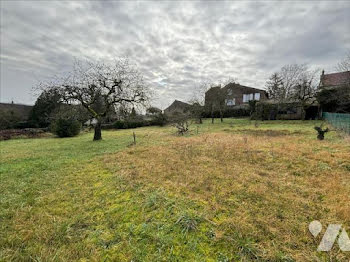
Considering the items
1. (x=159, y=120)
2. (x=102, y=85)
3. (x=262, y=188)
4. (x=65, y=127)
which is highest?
(x=102, y=85)

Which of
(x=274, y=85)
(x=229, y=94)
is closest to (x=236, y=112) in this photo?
(x=229, y=94)

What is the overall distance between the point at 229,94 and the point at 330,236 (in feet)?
77.5

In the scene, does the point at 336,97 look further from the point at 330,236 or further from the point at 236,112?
the point at 330,236

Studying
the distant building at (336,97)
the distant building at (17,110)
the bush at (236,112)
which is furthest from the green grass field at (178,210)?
the distant building at (17,110)

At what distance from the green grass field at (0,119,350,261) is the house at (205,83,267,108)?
58.9 feet

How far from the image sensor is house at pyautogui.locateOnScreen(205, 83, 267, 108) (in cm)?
2235

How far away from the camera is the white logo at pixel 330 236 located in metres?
2.00

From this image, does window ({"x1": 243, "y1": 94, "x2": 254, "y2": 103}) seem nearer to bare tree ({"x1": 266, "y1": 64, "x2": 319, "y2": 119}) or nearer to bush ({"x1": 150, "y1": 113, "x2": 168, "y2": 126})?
bare tree ({"x1": 266, "y1": 64, "x2": 319, "y2": 119})

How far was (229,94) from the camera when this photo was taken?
24000mm

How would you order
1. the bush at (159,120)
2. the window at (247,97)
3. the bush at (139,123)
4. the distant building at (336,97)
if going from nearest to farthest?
1. the distant building at (336,97)
2. the bush at (159,120)
3. the bush at (139,123)
4. the window at (247,97)

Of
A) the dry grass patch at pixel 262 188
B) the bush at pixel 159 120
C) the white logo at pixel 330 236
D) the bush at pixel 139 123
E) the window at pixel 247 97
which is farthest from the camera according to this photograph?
the window at pixel 247 97

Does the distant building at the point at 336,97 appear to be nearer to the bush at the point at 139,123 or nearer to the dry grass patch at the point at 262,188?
the dry grass patch at the point at 262,188

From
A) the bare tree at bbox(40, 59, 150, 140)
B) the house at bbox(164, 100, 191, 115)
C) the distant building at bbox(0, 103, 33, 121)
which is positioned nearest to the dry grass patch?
the bare tree at bbox(40, 59, 150, 140)

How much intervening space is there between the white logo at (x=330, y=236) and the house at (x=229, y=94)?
2099cm
